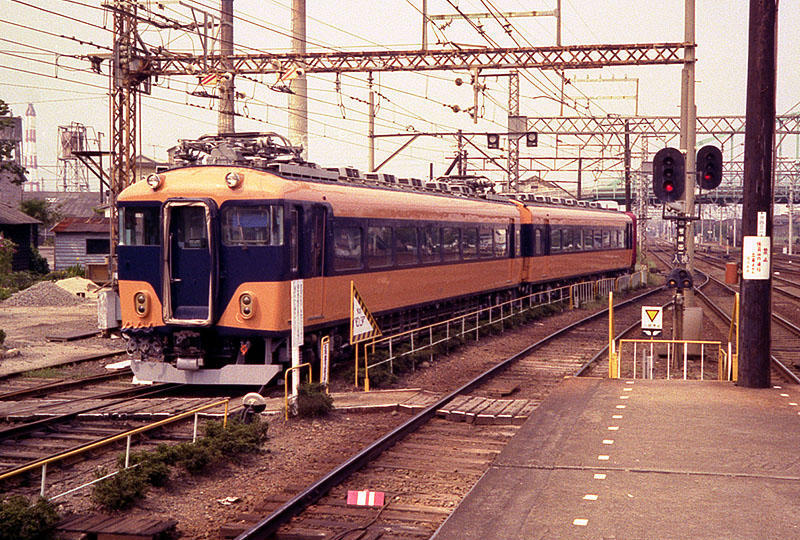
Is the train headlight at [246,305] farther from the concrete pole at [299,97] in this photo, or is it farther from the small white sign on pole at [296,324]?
the concrete pole at [299,97]

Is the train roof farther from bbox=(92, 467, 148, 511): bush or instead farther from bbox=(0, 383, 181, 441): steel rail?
bbox=(92, 467, 148, 511): bush

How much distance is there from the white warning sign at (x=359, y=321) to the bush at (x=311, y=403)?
2389 mm

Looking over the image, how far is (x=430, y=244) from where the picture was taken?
21.1 meters

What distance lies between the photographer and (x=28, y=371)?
17141 mm

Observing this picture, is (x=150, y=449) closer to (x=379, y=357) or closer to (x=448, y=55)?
(x=379, y=357)

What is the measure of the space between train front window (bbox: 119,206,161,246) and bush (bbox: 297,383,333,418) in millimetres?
4082

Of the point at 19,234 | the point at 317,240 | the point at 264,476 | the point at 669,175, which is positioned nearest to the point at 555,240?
the point at 669,175

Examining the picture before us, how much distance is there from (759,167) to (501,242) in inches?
605

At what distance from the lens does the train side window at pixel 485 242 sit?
82.8 ft

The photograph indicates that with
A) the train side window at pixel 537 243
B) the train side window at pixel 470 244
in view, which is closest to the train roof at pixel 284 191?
the train side window at pixel 470 244

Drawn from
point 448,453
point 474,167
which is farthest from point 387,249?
point 474,167

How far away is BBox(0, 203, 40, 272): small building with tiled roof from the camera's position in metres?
43.1

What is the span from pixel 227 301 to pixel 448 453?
5.33 metres

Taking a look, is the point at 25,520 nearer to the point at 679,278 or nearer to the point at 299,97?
the point at 679,278
